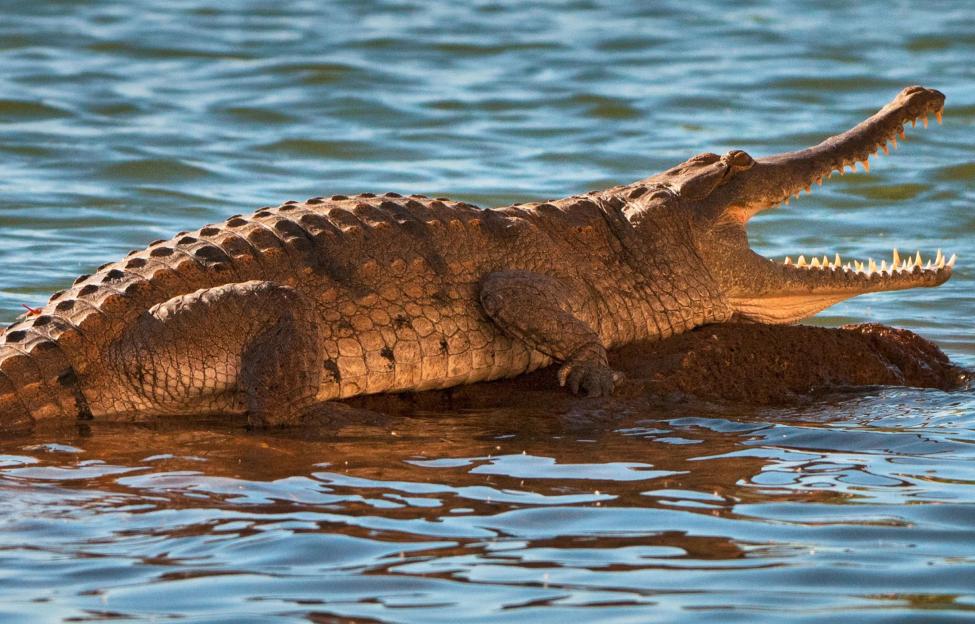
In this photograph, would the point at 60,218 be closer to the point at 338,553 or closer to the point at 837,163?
the point at 837,163

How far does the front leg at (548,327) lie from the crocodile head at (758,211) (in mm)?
872

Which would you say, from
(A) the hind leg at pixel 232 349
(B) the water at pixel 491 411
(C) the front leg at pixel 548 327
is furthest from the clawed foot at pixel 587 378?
(A) the hind leg at pixel 232 349

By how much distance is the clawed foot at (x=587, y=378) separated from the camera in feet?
19.9

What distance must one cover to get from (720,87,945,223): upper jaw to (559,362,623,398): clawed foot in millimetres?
1289

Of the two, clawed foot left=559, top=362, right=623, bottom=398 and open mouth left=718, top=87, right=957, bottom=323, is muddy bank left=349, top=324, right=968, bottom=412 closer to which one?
clawed foot left=559, top=362, right=623, bottom=398

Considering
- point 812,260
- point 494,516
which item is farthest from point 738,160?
point 494,516

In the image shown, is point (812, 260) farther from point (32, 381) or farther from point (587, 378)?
point (32, 381)

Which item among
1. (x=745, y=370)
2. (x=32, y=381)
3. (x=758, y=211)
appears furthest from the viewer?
(x=758, y=211)

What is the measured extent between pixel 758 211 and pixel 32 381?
3.31 metres

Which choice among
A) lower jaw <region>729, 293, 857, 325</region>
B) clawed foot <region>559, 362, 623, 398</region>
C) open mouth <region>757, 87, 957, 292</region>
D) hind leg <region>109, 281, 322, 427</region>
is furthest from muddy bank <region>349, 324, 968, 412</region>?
hind leg <region>109, 281, 322, 427</region>

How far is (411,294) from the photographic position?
5984 millimetres

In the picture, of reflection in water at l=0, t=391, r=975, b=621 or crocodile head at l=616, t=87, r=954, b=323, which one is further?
crocodile head at l=616, t=87, r=954, b=323

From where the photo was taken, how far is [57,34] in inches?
686

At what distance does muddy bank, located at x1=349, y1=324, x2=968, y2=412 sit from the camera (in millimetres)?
6199
